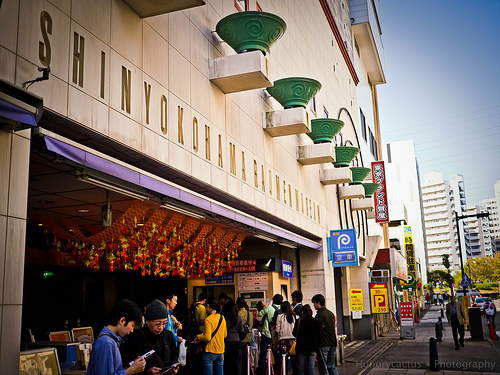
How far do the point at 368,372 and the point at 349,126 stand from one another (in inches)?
615

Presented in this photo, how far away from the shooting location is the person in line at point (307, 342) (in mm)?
9758

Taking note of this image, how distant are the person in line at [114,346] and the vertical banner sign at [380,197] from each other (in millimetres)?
27793

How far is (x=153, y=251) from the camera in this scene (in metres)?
11.6

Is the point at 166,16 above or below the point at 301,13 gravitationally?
below

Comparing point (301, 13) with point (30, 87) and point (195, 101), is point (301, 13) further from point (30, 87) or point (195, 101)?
point (30, 87)

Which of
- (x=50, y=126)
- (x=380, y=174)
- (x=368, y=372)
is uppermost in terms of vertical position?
(x=380, y=174)

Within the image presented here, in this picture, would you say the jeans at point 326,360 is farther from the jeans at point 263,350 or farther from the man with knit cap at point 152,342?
the man with knit cap at point 152,342

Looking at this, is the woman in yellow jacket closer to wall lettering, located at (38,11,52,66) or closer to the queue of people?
the queue of people

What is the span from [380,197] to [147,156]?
26.1 m

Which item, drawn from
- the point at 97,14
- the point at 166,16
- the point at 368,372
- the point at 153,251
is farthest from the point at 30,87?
the point at 368,372

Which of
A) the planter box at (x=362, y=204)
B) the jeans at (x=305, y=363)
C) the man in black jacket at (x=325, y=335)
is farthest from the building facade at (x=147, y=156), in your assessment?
the planter box at (x=362, y=204)

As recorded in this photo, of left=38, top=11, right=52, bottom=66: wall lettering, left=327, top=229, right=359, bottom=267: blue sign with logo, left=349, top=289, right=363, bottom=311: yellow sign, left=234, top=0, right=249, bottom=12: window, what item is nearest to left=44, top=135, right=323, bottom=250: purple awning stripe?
left=38, top=11, right=52, bottom=66: wall lettering

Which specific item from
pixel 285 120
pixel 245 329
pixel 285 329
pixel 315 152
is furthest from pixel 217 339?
pixel 315 152

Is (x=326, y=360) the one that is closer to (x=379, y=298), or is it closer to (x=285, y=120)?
(x=285, y=120)
